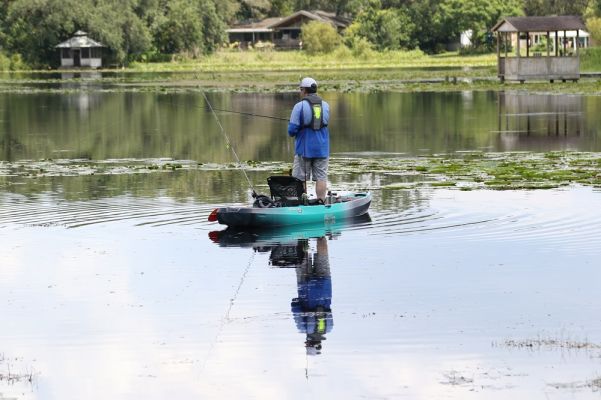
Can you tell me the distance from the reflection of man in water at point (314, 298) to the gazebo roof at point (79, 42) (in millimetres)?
103077

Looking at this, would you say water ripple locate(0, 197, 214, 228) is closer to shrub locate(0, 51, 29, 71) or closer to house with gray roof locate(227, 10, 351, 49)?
shrub locate(0, 51, 29, 71)

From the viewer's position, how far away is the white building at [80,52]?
119m

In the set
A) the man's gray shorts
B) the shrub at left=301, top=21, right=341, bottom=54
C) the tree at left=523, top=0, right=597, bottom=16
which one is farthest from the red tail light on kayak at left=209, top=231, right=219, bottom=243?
the tree at left=523, top=0, right=597, bottom=16

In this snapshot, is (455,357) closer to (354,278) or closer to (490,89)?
(354,278)

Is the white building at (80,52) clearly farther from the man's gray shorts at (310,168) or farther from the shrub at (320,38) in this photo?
the man's gray shorts at (310,168)

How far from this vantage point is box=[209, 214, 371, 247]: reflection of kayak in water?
718 inches

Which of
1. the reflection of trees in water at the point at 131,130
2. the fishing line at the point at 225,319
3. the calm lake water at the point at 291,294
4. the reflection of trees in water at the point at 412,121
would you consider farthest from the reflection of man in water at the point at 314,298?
the reflection of trees in water at the point at 412,121

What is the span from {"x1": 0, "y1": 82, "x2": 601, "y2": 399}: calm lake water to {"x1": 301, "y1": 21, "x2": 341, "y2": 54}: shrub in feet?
332

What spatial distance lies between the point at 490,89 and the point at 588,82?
5.79 metres

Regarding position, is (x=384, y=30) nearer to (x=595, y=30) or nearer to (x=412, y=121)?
(x=595, y=30)

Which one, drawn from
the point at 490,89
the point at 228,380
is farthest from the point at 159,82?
the point at 228,380

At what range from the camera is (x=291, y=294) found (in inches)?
561

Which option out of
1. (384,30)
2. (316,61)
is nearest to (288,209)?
(316,61)

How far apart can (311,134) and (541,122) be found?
22920 millimetres
